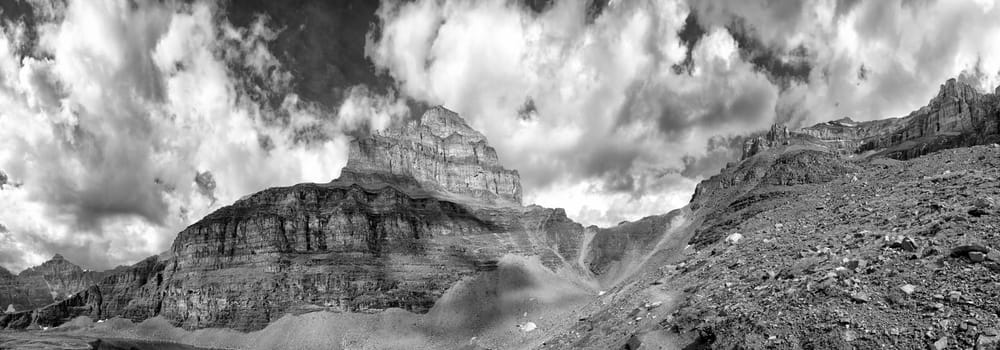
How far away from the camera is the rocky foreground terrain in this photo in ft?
68.3

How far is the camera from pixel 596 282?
18350 centimetres

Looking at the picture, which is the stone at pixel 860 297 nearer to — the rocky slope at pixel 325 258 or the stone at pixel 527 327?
the stone at pixel 527 327

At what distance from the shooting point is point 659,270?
52.2m

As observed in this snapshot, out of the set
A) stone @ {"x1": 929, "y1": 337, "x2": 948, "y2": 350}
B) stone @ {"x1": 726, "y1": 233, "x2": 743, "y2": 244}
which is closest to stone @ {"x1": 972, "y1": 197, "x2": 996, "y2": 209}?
stone @ {"x1": 929, "y1": 337, "x2": 948, "y2": 350}

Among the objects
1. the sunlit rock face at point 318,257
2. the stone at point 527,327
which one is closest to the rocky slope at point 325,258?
A: the sunlit rock face at point 318,257

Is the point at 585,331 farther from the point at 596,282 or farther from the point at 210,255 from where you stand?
the point at 210,255

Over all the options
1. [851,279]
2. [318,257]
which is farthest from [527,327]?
[851,279]

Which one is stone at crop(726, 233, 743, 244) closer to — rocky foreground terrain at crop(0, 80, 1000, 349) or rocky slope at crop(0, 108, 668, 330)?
rocky foreground terrain at crop(0, 80, 1000, 349)

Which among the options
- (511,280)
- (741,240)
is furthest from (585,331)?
(511,280)

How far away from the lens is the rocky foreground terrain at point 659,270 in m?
20.8

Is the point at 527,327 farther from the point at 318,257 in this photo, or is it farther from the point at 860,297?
the point at 860,297

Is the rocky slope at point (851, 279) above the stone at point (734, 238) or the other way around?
the other way around

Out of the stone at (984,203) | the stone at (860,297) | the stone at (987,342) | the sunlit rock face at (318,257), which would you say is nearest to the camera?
the stone at (987,342)

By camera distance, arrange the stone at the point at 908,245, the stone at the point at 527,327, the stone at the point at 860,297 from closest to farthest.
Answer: the stone at the point at 860,297
the stone at the point at 908,245
the stone at the point at 527,327
